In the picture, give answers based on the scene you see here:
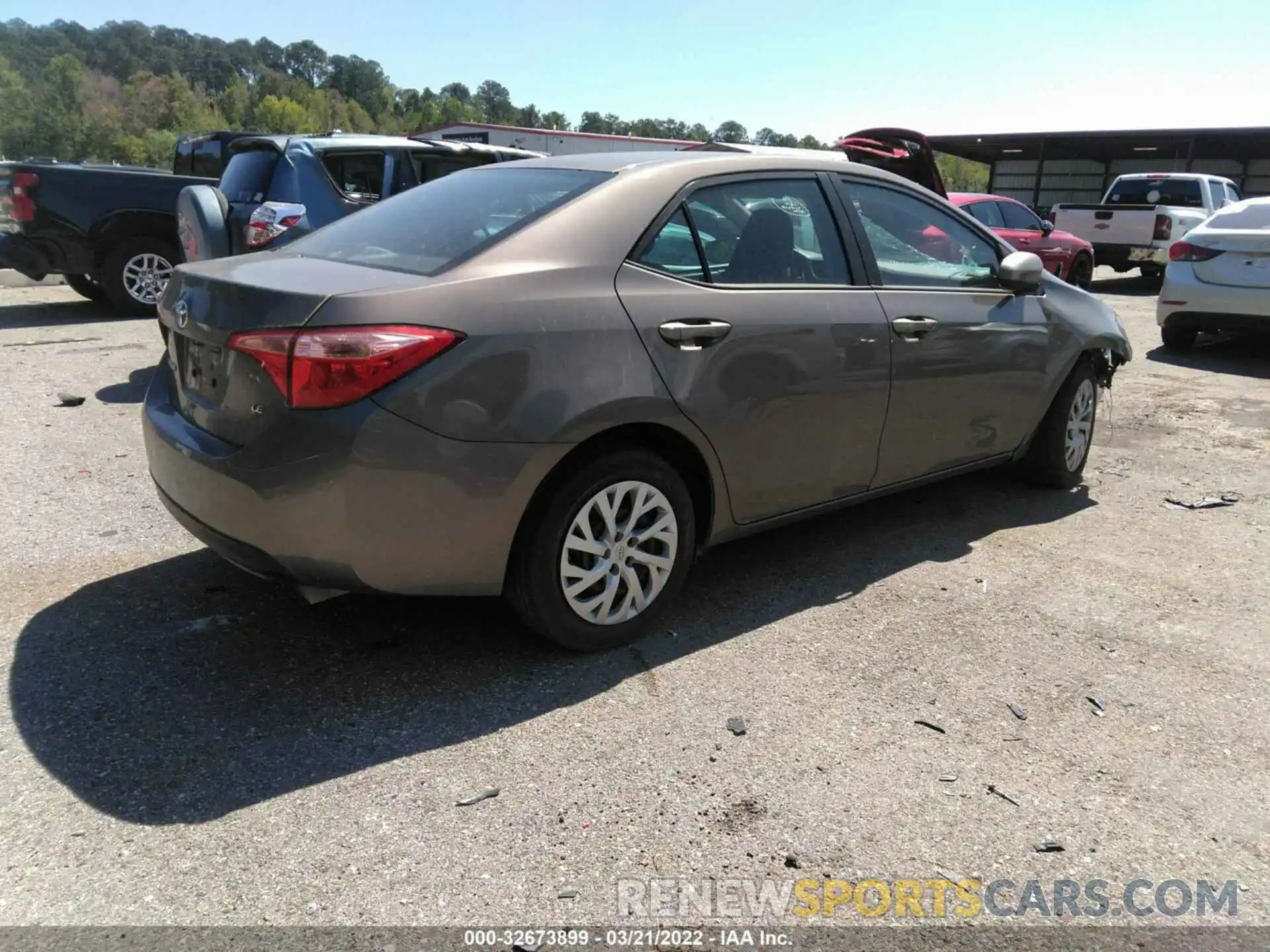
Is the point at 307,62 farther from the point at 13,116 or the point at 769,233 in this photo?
the point at 769,233

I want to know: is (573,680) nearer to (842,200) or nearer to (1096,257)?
(842,200)

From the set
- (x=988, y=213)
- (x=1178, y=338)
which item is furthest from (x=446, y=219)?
(x=988, y=213)

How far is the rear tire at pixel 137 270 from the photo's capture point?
984 cm

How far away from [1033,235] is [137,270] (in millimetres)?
11929

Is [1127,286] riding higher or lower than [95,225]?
lower

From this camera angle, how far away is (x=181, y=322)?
10.5 feet

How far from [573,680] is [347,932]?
122 centimetres

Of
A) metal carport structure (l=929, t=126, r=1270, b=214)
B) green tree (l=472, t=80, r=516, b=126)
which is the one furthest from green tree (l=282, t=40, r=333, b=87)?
metal carport structure (l=929, t=126, r=1270, b=214)

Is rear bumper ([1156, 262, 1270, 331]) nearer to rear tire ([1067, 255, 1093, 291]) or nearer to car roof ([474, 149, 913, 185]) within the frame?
rear tire ([1067, 255, 1093, 291])

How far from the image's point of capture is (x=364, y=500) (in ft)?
9.05

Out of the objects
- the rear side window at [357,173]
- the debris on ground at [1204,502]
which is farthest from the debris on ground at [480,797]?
the rear side window at [357,173]

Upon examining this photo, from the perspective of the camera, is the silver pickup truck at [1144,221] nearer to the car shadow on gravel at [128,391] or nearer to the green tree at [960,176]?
the car shadow on gravel at [128,391]

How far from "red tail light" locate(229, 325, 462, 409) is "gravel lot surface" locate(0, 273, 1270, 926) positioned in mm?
974

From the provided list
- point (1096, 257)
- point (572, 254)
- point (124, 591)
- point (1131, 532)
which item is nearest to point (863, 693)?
point (572, 254)
